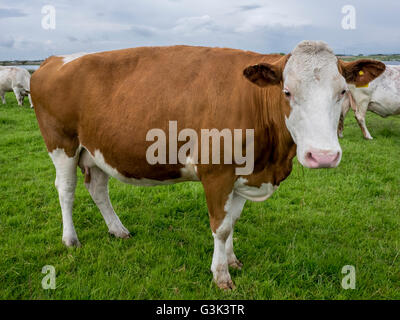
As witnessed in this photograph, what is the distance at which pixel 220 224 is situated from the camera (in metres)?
3.14

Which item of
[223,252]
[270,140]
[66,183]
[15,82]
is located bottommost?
[223,252]

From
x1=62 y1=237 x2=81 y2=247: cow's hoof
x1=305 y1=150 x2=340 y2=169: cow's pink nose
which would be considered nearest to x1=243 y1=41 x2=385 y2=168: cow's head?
x1=305 y1=150 x2=340 y2=169: cow's pink nose

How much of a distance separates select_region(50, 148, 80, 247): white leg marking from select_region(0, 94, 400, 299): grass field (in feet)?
0.45

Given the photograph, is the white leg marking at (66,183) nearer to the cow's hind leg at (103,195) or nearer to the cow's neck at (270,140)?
the cow's hind leg at (103,195)

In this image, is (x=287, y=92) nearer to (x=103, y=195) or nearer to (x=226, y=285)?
A: (x=226, y=285)

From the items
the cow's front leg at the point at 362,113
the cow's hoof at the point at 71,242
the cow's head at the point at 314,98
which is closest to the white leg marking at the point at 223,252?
the cow's head at the point at 314,98

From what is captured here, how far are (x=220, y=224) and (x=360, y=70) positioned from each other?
1.80 metres

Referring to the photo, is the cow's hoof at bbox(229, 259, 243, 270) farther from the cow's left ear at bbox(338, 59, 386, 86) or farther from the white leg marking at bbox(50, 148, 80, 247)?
the cow's left ear at bbox(338, 59, 386, 86)

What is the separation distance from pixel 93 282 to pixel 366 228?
3.50 m

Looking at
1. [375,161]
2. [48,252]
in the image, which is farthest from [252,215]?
[375,161]

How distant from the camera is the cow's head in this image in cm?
223

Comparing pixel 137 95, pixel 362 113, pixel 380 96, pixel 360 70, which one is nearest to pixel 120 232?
pixel 137 95

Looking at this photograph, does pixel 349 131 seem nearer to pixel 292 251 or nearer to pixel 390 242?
pixel 390 242

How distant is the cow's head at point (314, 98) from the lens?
87.7 inches
